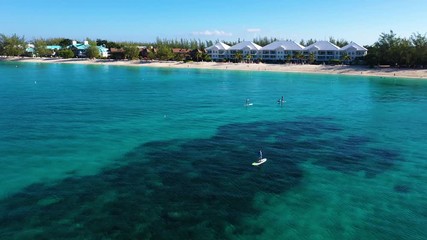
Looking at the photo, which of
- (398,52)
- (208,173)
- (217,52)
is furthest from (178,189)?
(217,52)

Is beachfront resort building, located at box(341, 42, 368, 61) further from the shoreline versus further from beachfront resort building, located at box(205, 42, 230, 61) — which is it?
beachfront resort building, located at box(205, 42, 230, 61)

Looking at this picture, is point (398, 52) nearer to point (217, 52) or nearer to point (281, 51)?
point (281, 51)

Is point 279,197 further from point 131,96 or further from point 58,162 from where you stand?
point 131,96

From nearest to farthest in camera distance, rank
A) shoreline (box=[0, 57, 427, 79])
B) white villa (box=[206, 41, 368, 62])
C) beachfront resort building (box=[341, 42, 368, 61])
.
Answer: shoreline (box=[0, 57, 427, 79]) → beachfront resort building (box=[341, 42, 368, 61]) → white villa (box=[206, 41, 368, 62])

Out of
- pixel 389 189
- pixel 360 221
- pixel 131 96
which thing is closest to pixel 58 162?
pixel 360 221

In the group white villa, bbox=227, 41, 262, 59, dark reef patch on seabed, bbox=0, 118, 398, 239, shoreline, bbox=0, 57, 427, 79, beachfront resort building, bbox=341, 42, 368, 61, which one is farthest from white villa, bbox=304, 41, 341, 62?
dark reef patch on seabed, bbox=0, 118, 398, 239
